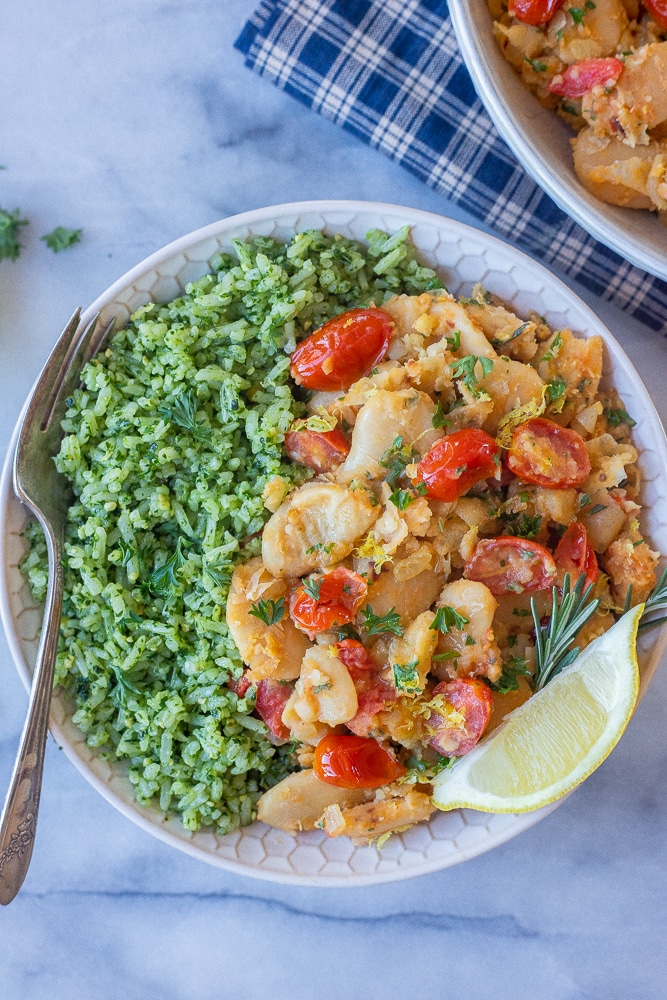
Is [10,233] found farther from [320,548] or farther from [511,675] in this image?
[511,675]

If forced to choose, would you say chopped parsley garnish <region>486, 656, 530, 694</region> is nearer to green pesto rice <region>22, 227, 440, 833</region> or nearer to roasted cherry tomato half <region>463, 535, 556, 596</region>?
roasted cherry tomato half <region>463, 535, 556, 596</region>

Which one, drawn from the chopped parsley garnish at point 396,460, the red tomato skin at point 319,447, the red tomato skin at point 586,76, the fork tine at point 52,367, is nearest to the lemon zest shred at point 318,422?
the red tomato skin at point 319,447


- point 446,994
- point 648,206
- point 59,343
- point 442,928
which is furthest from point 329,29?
point 446,994

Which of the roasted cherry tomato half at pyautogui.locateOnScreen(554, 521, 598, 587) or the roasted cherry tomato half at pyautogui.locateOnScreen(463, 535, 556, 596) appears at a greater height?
the roasted cherry tomato half at pyautogui.locateOnScreen(554, 521, 598, 587)

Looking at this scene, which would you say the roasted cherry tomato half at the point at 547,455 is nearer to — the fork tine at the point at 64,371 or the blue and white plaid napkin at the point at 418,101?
the blue and white plaid napkin at the point at 418,101

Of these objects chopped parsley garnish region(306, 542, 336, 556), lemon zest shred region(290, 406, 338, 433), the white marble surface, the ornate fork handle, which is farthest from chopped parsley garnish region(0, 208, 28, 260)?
chopped parsley garnish region(306, 542, 336, 556)
